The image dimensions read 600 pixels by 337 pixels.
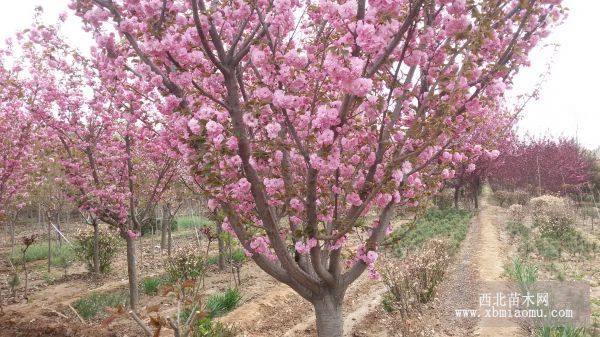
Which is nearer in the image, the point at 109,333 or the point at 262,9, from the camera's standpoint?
the point at 262,9

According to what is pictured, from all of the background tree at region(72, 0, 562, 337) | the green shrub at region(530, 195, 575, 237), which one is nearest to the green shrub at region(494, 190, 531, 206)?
the green shrub at region(530, 195, 575, 237)

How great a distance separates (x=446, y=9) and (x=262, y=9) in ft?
4.72

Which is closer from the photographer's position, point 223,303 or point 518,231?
point 223,303

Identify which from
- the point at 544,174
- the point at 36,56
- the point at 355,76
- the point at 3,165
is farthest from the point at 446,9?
the point at 544,174

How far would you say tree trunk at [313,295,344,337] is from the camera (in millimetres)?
3588

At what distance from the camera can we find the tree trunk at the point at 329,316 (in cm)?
359

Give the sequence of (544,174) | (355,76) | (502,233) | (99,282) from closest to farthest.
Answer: (355,76) < (99,282) < (502,233) < (544,174)

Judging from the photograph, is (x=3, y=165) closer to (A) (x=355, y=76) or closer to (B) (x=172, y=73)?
(B) (x=172, y=73)

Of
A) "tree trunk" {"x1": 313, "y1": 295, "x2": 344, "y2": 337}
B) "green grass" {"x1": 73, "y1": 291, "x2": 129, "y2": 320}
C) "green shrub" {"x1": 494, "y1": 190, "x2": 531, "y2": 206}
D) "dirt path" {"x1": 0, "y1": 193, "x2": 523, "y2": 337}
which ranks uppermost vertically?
"green shrub" {"x1": 494, "y1": 190, "x2": 531, "y2": 206}

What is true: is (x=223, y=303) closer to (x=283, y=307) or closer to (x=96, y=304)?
(x=283, y=307)

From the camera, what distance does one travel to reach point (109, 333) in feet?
20.1

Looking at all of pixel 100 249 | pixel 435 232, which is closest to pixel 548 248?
pixel 435 232

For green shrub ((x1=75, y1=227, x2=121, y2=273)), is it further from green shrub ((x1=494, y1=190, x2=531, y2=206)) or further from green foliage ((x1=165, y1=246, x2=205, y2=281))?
green shrub ((x1=494, y1=190, x2=531, y2=206))

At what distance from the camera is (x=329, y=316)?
3590 mm
